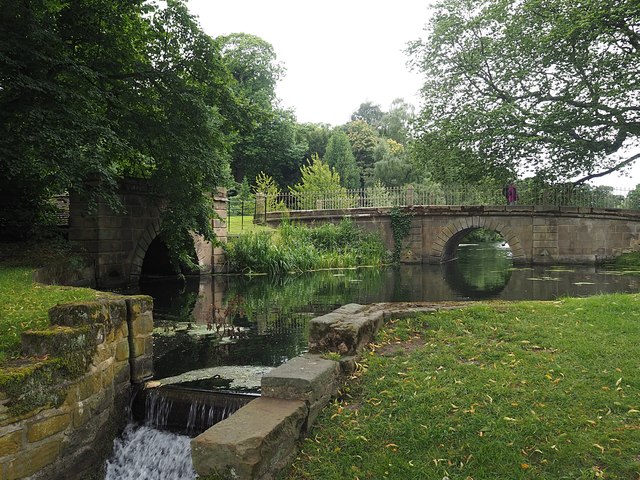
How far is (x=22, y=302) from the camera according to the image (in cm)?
568

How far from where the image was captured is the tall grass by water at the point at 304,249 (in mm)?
18031

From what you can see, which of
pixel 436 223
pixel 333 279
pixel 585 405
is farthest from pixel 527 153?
pixel 585 405

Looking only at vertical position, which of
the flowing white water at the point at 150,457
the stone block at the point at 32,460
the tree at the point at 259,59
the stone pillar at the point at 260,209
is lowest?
the flowing white water at the point at 150,457

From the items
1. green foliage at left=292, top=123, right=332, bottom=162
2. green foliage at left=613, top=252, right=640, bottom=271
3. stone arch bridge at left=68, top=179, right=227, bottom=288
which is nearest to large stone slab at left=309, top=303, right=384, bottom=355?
stone arch bridge at left=68, top=179, right=227, bottom=288

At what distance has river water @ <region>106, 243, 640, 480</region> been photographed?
15.9ft

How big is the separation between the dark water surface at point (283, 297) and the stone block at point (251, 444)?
2.84 m

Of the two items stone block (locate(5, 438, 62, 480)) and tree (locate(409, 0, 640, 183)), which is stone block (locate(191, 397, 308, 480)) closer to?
stone block (locate(5, 438, 62, 480))

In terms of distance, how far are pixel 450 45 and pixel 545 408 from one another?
22.2 metres

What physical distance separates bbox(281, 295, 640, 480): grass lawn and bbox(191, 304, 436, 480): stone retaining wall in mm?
136

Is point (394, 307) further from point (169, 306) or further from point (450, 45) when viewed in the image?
point (450, 45)

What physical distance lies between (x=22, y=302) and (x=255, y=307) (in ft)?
17.9

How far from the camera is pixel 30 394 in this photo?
359cm

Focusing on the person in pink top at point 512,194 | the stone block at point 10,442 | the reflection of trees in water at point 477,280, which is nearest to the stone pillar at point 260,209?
the reflection of trees in water at point 477,280

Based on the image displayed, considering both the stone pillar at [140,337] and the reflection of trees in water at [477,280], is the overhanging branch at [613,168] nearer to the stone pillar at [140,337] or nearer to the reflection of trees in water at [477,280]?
the reflection of trees in water at [477,280]
